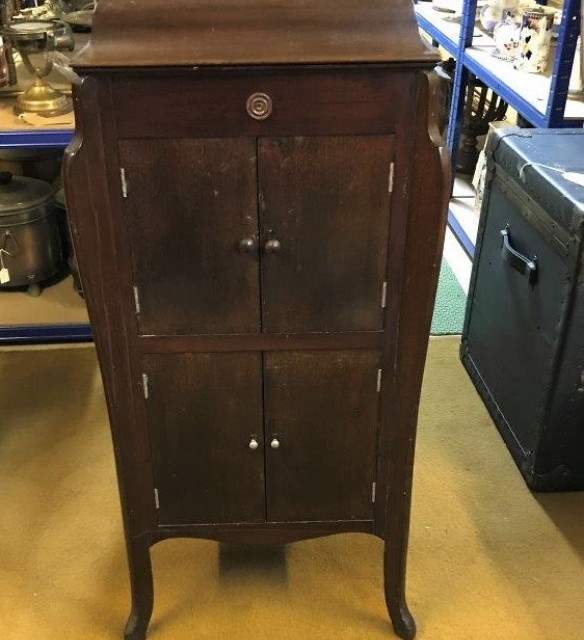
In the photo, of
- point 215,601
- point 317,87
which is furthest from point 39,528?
point 317,87

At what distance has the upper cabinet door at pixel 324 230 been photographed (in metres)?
1.02

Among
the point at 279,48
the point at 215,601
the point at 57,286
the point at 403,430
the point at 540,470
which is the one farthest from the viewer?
the point at 57,286

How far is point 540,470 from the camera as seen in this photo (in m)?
1.76

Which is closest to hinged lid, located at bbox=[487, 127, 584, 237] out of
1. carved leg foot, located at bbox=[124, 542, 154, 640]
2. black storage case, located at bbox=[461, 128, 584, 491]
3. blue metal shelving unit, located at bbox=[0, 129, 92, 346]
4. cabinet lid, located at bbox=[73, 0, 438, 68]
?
black storage case, located at bbox=[461, 128, 584, 491]

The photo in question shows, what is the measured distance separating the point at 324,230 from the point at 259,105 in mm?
193

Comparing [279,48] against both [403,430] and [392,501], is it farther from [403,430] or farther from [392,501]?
[392,501]

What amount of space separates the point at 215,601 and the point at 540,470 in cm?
78

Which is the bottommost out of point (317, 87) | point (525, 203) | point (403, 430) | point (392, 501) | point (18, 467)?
point (18, 467)

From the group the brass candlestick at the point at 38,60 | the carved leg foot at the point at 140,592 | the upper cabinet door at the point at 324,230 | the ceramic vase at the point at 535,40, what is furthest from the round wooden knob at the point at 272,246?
the ceramic vase at the point at 535,40

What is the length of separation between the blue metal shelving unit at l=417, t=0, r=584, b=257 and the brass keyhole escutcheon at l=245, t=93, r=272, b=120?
1.21 meters

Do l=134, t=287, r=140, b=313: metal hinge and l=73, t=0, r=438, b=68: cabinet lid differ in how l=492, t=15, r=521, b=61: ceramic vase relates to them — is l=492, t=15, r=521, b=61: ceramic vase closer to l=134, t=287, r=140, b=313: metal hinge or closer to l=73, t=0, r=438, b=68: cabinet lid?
l=73, t=0, r=438, b=68: cabinet lid

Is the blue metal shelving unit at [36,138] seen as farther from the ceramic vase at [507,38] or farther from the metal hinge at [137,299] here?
the ceramic vase at [507,38]

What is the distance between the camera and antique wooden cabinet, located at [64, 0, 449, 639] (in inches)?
37.9

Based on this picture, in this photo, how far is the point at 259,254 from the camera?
1079mm
